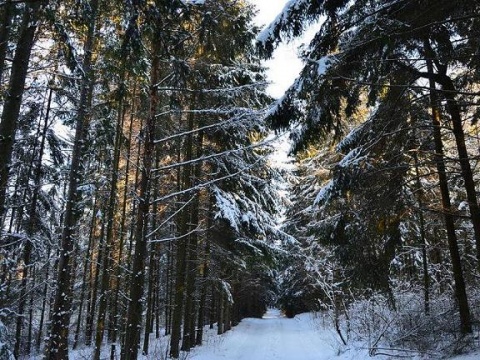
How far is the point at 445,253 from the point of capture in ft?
52.4

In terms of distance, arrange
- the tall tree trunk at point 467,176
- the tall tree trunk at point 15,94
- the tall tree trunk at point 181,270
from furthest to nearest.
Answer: the tall tree trunk at point 181,270, the tall tree trunk at point 467,176, the tall tree trunk at point 15,94

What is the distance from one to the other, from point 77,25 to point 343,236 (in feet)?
26.2

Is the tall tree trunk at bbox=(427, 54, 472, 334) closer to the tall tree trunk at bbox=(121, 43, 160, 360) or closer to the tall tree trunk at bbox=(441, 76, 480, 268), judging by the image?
the tall tree trunk at bbox=(441, 76, 480, 268)

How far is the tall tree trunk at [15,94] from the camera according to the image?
5.94 m

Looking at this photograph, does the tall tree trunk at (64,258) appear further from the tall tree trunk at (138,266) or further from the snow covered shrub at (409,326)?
the snow covered shrub at (409,326)

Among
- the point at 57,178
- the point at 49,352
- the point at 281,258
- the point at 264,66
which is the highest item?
the point at 264,66

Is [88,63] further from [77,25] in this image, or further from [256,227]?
[256,227]

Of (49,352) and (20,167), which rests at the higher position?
(20,167)

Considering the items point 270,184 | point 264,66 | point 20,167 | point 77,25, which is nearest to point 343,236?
point 270,184

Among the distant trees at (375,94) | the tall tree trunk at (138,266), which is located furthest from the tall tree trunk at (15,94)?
the distant trees at (375,94)

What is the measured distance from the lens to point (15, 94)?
20.3ft

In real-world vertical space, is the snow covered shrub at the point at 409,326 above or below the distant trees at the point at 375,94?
below

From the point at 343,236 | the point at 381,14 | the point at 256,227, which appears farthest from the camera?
the point at 256,227

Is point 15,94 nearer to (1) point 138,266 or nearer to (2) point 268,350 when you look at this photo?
(1) point 138,266
